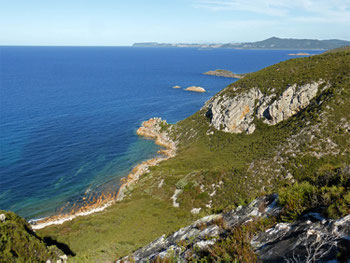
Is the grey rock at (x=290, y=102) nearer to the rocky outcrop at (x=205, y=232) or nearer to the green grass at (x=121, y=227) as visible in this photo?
the green grass at (x=121, y=227)

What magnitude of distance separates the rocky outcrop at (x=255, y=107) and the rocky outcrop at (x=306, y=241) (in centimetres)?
4698

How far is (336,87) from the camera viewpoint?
46.1m

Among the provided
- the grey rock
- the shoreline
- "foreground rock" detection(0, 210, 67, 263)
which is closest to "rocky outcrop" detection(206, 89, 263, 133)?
the grey rock

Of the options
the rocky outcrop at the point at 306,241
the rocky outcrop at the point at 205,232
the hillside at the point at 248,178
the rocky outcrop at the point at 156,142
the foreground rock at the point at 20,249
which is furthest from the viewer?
the rocky outcrop at the point at 156,142

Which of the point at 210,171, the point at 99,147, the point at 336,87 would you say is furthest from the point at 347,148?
the point at 99,147

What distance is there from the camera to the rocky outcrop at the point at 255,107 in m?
49.7

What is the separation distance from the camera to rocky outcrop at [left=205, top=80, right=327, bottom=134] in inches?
1955

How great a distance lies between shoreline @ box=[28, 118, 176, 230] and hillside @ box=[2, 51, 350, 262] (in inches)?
91.3

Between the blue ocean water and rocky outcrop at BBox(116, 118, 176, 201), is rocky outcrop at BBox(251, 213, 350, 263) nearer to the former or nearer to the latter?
rocky outcrop at BBox(116, 118, 176, 201)

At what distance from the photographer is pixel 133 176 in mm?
48875

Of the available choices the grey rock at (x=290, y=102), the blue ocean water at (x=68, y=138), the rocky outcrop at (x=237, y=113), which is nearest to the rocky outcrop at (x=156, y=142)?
the blue ocean water at (x=68, y=138)

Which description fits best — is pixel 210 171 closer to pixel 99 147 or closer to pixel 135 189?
pixel 135 189

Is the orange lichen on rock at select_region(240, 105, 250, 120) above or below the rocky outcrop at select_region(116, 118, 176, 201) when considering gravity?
above

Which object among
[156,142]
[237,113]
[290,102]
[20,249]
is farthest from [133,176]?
[290,102]
